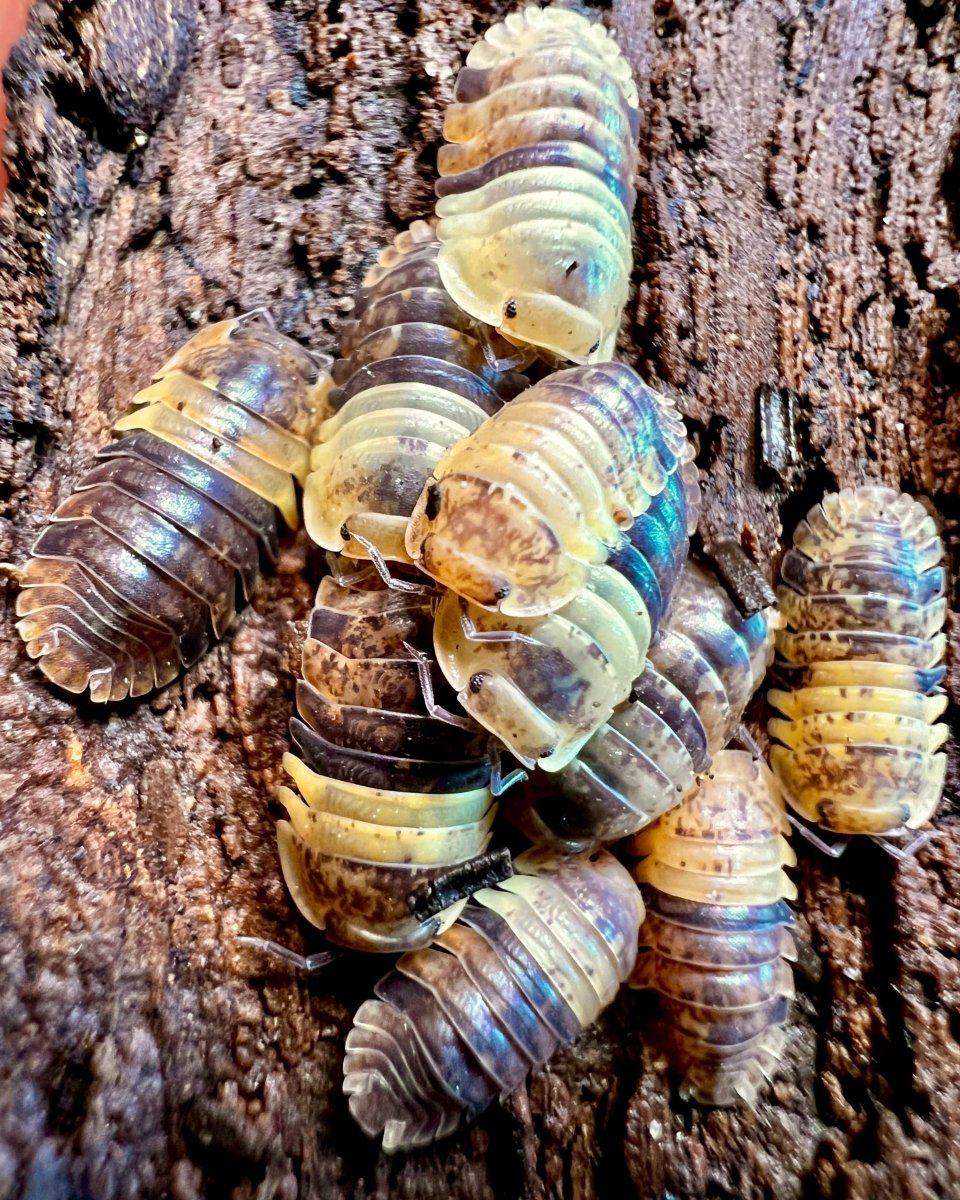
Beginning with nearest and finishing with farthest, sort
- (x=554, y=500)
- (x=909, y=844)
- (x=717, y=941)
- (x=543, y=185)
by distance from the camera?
1. (x=554, y=500)
2. (x=717, y=941)
3. (x=543, y=185)
4. (x=909, y=844)

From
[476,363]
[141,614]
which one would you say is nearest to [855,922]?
[476,363]

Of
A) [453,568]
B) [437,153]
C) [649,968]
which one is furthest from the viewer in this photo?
[437,153]

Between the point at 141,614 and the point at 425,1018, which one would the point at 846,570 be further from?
the point at 141,614

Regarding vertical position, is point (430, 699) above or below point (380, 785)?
above

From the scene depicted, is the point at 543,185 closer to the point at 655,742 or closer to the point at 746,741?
the point at 655,742

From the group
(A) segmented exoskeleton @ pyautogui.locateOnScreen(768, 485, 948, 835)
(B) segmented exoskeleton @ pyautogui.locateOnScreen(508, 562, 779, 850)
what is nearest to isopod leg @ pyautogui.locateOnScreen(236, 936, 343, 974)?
(B) segmented exoskeleton @ pyautogui.locateOnScreen(508, 562, 779, 850)

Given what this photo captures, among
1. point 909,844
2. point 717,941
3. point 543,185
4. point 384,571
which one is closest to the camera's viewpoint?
point 384,571

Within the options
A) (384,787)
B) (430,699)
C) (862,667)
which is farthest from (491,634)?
(862,667)

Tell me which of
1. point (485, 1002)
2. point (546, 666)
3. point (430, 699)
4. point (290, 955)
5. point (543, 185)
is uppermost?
point (543, 185)
